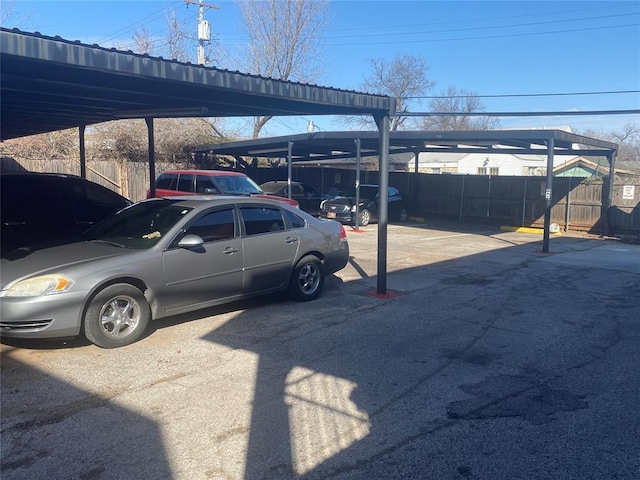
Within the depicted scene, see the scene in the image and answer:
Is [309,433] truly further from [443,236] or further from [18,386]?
[443,236]

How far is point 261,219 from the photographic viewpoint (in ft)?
24.6

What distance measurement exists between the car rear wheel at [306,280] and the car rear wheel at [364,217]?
12.6 metres

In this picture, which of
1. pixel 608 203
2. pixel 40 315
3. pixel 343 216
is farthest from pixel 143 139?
pixel 40 315

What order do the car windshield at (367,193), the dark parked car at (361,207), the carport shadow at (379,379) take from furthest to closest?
the car windshield at (367,193) < the dark parked car at (361,207) < the carport shadow at (379,379)

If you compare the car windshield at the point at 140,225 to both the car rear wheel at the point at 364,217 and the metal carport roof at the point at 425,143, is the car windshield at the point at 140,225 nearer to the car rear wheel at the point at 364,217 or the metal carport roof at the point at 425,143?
the metal carport roof at the point at 425,143

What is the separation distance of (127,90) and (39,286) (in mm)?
3526

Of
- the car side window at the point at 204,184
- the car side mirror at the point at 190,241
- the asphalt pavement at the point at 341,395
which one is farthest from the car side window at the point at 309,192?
the car side mirror at the point at 190,241

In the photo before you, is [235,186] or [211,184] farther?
[235,186]

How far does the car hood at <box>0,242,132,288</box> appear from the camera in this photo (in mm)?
5473

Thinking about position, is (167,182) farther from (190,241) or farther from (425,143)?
(190,241)

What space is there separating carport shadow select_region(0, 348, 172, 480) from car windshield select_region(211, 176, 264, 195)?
36.9ft

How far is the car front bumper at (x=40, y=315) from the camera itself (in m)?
5.23

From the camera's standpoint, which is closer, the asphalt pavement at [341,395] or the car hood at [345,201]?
the asphalt pavement at [341,395]

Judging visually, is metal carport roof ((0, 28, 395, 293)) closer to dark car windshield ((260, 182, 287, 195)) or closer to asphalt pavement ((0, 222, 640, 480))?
asphalt pavement ((0, 222, 640, 480))
